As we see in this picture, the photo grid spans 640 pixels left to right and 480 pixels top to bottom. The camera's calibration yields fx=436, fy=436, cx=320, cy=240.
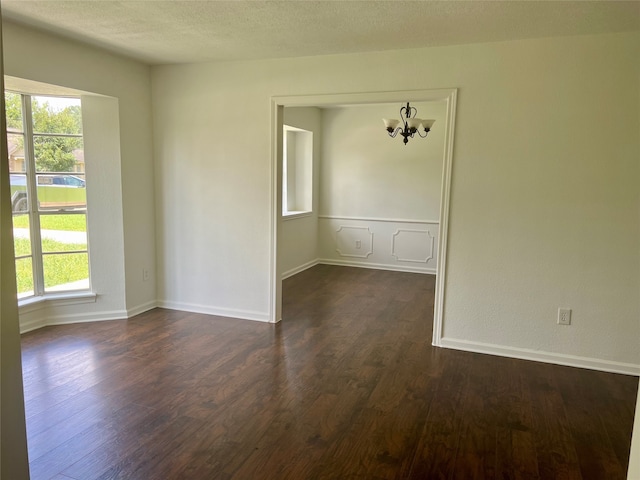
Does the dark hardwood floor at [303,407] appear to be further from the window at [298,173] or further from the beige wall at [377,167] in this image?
the window at [298,173]

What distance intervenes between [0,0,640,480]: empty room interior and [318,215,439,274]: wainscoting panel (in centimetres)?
176

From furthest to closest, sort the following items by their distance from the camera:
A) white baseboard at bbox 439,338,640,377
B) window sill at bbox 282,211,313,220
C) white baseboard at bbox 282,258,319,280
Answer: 1. white baseboard at bbox 282,258,319,280
2. window sill at bbox 282,211,313,220
3. white baseboard at bbox 439,338,640,377

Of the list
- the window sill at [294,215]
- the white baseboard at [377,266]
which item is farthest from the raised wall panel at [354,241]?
the window sill at [294,215]

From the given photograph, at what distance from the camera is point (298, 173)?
721cm

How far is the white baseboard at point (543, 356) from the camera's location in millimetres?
3396

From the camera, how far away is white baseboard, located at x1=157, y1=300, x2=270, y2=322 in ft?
14.7

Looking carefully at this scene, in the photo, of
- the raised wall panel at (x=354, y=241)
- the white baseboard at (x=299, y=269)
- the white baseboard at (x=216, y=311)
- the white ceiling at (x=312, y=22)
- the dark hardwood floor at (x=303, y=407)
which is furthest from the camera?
the raised wall panel at (x=354, y=241)

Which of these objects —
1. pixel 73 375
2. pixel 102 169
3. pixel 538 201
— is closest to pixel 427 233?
pixel 538 201

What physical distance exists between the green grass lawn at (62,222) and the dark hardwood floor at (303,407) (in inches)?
37.7

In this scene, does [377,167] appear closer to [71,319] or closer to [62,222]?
[62,222]

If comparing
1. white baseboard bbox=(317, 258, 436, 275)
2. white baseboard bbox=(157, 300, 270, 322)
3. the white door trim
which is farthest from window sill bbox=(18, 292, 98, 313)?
white baseboard bbox=(317, 258, 436, 275)

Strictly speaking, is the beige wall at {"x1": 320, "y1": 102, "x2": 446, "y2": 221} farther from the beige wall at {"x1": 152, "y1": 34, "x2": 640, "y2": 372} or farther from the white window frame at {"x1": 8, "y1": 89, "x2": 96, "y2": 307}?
the white window frame at {"x1": 8, "y1": 89, "x2": 96, "y2": 307}

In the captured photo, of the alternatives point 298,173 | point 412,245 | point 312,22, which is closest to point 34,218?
point 312,22

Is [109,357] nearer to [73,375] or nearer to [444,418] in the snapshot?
→ [73,375]
